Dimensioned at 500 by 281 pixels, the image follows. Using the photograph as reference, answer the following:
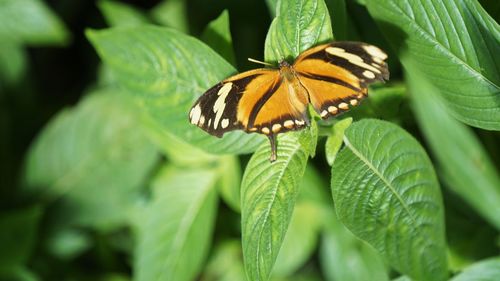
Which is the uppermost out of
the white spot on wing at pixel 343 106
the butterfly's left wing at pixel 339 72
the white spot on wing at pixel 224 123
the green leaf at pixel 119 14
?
the butterfly's left wing at pixel 339 72

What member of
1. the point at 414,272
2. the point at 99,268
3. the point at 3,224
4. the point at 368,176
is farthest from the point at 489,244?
the point at 3,224

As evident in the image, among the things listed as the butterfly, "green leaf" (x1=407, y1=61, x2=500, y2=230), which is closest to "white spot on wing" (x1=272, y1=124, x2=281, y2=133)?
the butterfly

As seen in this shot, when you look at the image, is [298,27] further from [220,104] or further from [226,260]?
[226,260]

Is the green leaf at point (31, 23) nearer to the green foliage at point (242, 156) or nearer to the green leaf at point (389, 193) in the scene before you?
the green foliage at point (242, 156)

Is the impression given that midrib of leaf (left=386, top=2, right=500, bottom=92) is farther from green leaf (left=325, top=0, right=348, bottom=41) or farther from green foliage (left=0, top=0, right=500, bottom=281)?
green leaf (left=325, top=0, right=348, bottom=41)

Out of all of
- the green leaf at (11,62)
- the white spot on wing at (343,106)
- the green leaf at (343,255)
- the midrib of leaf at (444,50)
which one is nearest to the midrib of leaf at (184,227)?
the green leaf at (343,255)

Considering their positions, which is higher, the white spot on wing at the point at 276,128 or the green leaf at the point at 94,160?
the white spot on wing at the point at 276,128
